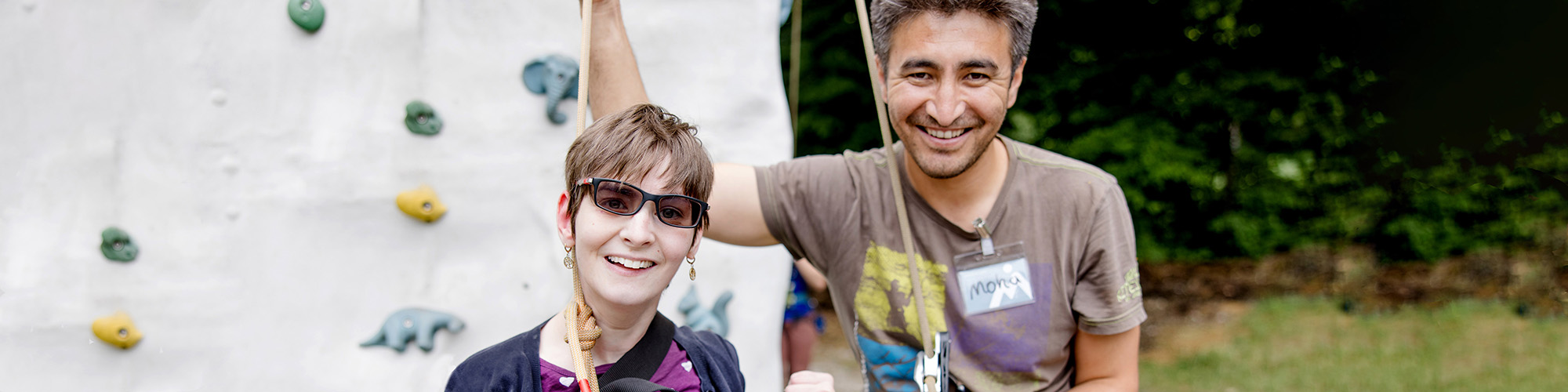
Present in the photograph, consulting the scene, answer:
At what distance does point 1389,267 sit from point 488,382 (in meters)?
7.69

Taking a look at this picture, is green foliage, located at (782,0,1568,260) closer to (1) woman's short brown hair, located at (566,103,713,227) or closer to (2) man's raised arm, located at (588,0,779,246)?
(2) man's raised arm, located at (588,0,779,246)

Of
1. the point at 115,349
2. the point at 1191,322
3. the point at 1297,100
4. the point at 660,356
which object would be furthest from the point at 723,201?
the point at 1297,100

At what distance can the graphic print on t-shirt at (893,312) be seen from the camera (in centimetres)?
221

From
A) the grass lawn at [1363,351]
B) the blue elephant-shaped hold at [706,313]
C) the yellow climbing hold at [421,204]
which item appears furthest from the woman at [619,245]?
the grass lawn at [1363,351]

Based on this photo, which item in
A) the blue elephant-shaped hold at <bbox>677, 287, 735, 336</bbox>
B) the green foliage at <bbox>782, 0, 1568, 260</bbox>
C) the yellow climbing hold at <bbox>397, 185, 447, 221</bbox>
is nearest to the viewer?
the yellow climbing hold at <bbox>397, 185, 447, 221</bbox>

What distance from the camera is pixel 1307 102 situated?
7.48m

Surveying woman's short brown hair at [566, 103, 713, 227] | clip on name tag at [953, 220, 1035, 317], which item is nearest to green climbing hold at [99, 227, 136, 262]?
woman's short brown hair at [566, 103, 713, 227]

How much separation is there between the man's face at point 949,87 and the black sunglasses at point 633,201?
615mm

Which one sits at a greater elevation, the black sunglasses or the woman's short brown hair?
the woman's short brown hair

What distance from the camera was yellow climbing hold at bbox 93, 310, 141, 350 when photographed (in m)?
2.47

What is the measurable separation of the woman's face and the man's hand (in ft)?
0.94

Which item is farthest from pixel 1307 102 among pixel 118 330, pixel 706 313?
pixel 118 330

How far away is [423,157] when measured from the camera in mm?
2654

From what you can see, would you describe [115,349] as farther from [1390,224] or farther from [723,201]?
[1390,224]
